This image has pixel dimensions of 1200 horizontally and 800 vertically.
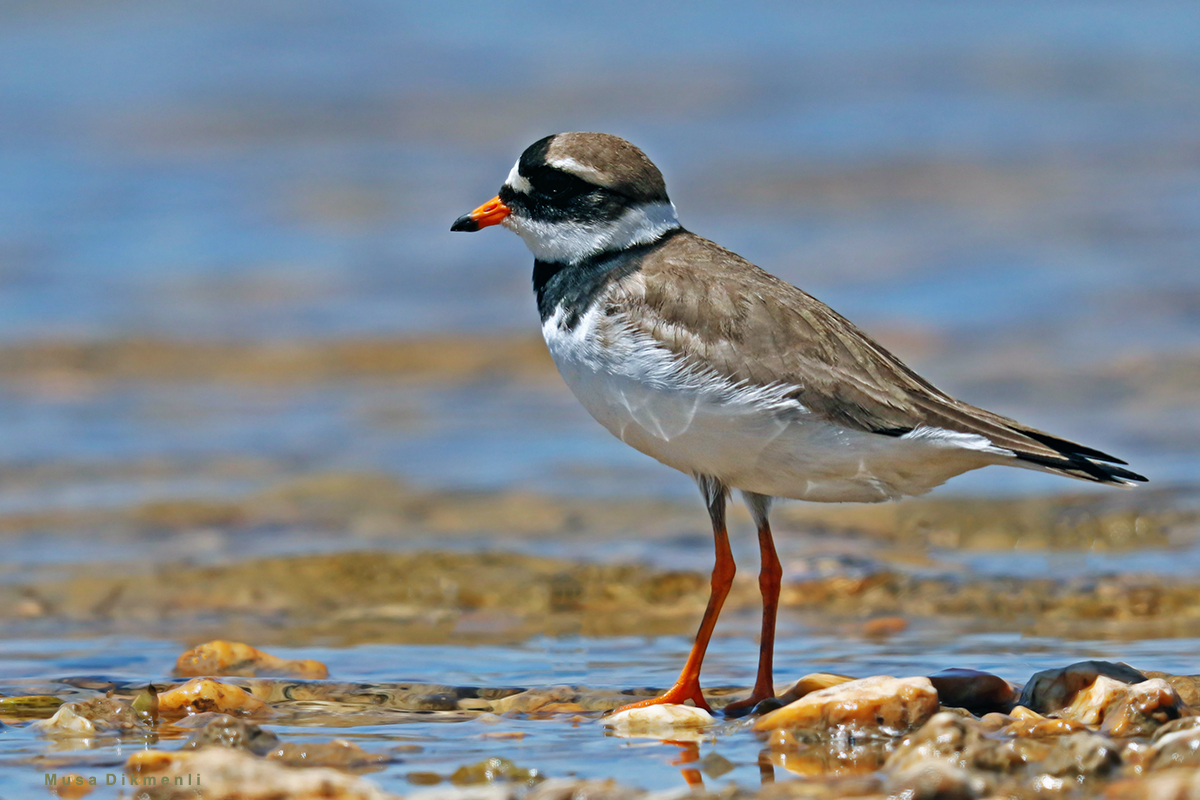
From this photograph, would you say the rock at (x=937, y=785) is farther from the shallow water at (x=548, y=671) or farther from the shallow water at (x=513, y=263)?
the shallow water at (x=513, y=263)

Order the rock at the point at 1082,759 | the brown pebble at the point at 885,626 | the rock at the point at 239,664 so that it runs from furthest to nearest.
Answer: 1. the brown pebble at the point at 885,626
2. the rock at the point at 239,664
3. the rock at the point at 1082,759

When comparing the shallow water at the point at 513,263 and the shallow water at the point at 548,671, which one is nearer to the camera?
the shallow water at the point at 548,671

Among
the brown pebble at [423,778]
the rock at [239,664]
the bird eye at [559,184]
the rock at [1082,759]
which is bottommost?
the brown pebble at [423,778]

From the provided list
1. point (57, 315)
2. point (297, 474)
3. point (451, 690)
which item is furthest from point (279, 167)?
point (451, 690)

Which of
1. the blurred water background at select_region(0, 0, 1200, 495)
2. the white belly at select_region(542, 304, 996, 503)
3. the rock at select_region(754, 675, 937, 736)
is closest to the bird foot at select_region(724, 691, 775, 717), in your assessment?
the rock at select_region(754, 675, 937, 736)

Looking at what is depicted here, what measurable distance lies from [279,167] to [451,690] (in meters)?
15.3

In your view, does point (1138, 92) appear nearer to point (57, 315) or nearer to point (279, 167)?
point (279, 167)

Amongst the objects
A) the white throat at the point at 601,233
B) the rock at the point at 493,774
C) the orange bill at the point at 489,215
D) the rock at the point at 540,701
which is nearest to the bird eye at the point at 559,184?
the white throat at the point at 601,233

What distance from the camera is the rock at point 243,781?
4.22 m

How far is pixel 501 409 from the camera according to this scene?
38.5 ft

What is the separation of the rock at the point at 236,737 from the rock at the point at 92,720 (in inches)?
20.0

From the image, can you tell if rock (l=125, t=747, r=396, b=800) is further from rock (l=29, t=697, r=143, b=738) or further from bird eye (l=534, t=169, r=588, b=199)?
bird eye (l=534, t=169, r=588, b=199)

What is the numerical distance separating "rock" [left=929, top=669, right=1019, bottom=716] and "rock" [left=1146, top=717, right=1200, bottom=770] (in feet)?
3.02

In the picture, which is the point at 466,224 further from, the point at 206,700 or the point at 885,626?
the point at 885,626
